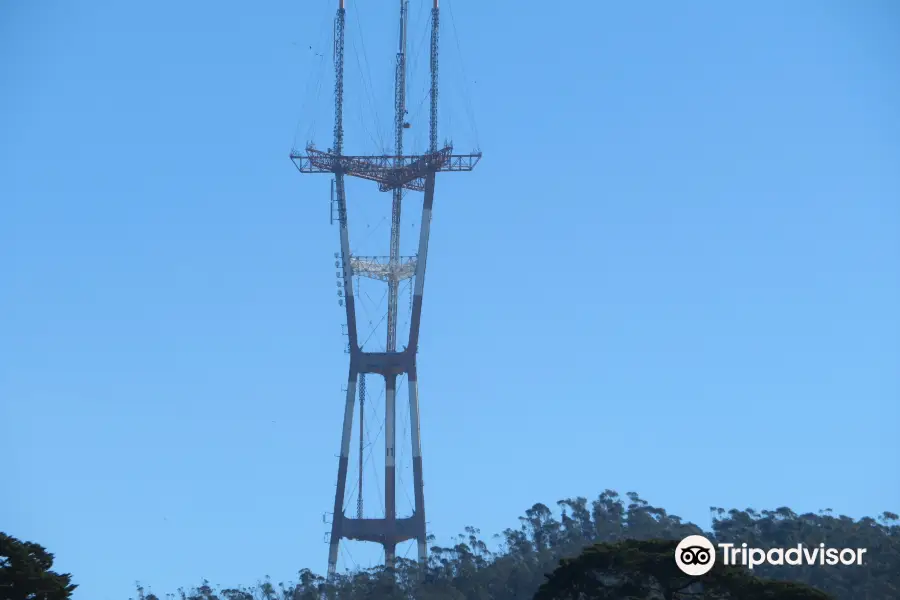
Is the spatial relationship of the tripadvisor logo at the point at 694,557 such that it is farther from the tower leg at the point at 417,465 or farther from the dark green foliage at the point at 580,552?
the tower leg at the point at 417,465

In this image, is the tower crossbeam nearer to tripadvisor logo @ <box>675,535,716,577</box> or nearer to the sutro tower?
the sutro tower

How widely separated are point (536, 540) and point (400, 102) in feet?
105

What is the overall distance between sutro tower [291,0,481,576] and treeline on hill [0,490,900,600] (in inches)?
166

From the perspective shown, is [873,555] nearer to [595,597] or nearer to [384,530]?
[384,530]

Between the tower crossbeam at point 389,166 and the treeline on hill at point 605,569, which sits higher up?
the tower crossbeam at point 389,166

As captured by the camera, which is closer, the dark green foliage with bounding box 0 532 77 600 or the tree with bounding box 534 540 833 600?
the tree with bounding box 534 540 833 600

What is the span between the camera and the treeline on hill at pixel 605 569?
76562 mm

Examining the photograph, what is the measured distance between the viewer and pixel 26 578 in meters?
84.7

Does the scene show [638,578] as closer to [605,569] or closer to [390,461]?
[605,569]

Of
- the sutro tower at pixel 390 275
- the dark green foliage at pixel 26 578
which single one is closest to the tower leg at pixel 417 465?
the sutro tower at pixel 390 275

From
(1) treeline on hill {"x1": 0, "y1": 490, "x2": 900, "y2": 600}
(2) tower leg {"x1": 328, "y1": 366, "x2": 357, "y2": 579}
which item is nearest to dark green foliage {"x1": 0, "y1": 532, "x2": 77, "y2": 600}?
(1) treeline on hill {"x1": 0, "y1": 490, "x2": 900, "y2": 600}

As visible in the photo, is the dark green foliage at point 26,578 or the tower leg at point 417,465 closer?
the dark green foliage at point 26,578

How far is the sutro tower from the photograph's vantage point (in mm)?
133375

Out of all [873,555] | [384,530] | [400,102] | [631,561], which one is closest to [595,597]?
[631,561]
